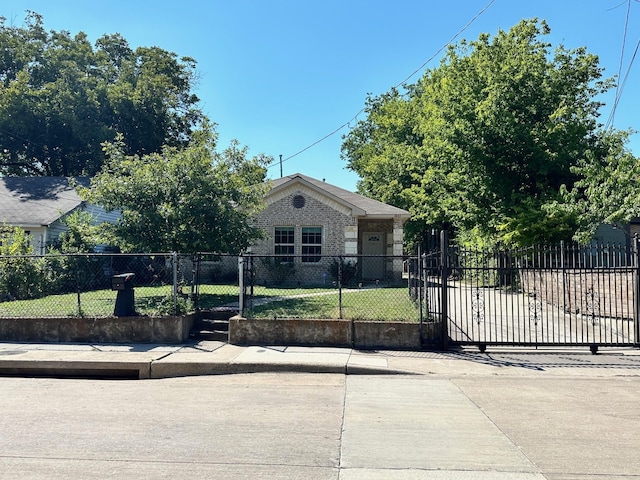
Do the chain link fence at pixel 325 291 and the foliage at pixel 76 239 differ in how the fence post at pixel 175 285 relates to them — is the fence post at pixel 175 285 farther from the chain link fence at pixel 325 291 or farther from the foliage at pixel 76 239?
the foliage at pixel 76 239

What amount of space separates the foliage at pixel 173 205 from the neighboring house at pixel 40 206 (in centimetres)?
799

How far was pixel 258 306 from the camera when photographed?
1262 centimetres

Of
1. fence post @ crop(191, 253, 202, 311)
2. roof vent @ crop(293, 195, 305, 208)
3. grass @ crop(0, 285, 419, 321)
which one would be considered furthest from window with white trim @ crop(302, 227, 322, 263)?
fence post @ crop(191, 253, 202, 311)

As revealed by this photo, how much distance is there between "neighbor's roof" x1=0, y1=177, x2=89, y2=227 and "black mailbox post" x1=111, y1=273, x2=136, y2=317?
11.3 meters

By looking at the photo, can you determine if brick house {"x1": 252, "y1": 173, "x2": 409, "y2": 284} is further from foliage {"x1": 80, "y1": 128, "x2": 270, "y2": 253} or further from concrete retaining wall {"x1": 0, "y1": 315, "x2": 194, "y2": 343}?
concrete retaining wall {"x1": 0, "y1": 315, "x2": 194, "y2": 343}

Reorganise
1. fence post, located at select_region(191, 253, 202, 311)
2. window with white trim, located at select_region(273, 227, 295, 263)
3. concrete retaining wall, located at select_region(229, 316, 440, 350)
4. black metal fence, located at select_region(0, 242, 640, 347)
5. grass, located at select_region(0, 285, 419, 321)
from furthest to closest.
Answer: window with white trim, located at select_region(273, 227, 295, 263), fence post, located at select_region(191, 253, 202, 311), grass, located at select_region(0, 285, 419, 321), black metal fence, located at select_region(0, 242, 640, 347), concrete retaining wall, located at select_region(229, 316, 440, 350)

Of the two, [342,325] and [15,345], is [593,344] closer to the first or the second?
[342,325]

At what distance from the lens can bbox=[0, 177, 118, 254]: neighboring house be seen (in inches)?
780

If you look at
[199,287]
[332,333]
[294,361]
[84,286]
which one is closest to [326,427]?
[294,361]

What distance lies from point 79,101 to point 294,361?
2997cm

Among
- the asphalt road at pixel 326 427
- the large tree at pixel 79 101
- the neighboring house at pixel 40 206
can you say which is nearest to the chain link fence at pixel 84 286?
the neighboring house at pixel 40 206

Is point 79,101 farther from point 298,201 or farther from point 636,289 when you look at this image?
point 636,289

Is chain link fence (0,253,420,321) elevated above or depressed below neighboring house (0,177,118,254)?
below

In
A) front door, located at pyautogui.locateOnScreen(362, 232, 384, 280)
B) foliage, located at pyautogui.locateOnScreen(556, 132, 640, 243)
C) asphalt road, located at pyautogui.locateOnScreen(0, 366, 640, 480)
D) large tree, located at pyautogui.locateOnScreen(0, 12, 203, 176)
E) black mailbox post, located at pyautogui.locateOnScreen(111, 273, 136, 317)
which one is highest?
large tree, located at pyautogui.locateOnScreen(0, 12, 203, 176)
